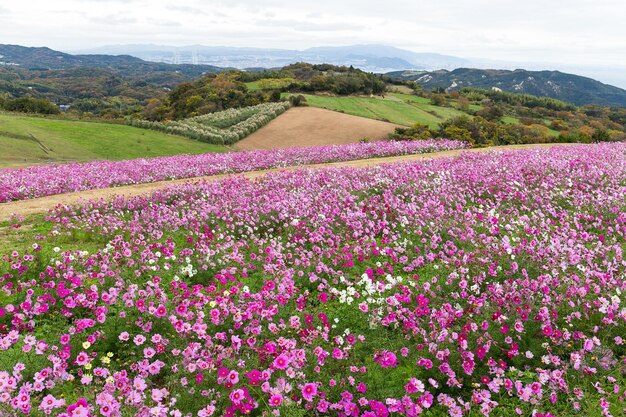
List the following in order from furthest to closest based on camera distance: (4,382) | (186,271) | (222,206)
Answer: (222,206)
(186,271)
(4,382)

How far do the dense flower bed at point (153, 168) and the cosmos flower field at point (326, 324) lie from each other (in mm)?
8410

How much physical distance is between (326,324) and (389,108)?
57936mm

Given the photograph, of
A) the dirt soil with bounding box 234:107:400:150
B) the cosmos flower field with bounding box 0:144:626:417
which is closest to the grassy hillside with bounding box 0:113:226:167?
the dirt soil with bounding box 234:107:400:150

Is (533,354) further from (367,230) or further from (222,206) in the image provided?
(222,206)

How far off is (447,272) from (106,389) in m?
5.06

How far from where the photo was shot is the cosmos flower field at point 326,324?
4.15 meters

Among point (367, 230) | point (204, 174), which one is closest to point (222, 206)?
point (367, 230)

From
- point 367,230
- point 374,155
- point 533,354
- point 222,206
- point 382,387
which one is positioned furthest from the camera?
point 374,155

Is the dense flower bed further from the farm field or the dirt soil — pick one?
the farm field

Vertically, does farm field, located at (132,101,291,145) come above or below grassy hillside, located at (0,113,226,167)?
above

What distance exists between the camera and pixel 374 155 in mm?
26000

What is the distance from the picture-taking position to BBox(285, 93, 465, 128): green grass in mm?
53000

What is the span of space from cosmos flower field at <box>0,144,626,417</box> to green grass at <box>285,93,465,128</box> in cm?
4369

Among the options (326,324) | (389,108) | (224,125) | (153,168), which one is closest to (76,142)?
(153,168)
